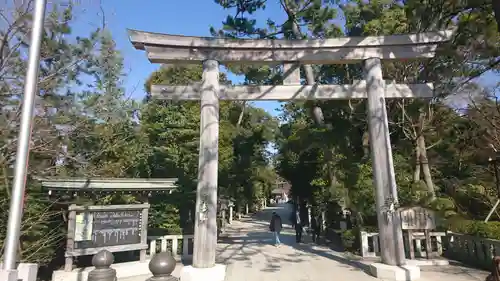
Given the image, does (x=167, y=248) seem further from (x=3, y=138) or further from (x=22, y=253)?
(x=3, y=138)

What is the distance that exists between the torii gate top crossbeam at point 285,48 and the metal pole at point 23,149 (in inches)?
144

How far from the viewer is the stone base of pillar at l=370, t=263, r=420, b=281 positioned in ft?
22.2

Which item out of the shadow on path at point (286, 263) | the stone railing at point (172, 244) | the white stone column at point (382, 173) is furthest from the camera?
the stone railing at point (172, 244)

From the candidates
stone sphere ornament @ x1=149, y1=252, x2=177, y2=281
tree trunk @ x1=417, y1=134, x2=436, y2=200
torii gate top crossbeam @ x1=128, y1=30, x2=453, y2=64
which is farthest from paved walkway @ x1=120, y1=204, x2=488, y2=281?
torii gate top crossbeam @ x1=128, y1=30, x2=453, y2=64

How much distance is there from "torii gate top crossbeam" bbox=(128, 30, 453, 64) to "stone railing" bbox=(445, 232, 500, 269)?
5.03m

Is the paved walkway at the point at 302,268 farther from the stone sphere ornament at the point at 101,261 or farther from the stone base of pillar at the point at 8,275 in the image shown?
the stone base of pillar at the point at 8,275

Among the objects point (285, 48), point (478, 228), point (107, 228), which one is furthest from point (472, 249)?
point (107, 228)

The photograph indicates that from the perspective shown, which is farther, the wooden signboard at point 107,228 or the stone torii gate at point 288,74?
the wooden signboard at point 107,228

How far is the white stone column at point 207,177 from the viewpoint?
23.7 ft

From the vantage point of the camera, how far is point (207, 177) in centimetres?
754

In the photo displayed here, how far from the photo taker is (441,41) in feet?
26.0

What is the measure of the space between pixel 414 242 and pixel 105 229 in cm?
889

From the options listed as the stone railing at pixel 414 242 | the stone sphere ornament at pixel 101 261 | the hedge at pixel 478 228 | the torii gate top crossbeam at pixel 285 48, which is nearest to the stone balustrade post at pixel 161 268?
the stone sphere ornament at pixel 101 261

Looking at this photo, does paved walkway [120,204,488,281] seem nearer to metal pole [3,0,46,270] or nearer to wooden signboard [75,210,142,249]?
wooden signboard [75,210,142,249]
